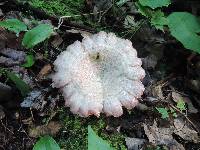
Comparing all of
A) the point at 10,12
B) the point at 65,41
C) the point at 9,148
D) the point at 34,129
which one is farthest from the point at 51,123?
the point at 10,12

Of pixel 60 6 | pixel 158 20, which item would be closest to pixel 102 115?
pixel 158 20

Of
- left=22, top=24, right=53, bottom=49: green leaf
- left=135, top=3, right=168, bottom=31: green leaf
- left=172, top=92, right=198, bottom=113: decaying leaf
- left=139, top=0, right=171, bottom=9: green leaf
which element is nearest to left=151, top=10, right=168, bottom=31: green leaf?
left=135, top=3, right=168, bottom=31: green leaf

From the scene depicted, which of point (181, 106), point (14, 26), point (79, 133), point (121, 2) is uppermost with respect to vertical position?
point (121, 2)

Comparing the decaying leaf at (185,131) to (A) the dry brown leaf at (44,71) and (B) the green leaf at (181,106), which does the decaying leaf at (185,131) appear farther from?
(A) the dry brown leaf at (44,71)

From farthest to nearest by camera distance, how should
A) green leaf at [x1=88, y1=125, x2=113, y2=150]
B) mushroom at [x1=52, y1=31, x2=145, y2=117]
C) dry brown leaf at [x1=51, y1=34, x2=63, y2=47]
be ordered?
dry brown leaf at [x1=51, y1=34, x2=63, y2=47] < mushroom at [x1=52, y1=31, x2=145, y2=117] < green leaf at [x1=88, y1=125, x2=113, y2=150]

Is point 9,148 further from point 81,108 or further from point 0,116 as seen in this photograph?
point 81,108

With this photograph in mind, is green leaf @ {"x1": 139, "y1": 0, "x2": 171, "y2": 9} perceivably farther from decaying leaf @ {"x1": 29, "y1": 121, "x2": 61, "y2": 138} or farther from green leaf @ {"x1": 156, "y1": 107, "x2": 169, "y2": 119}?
decaying leaf @ {"x1": 29, "y1": 121, "x2": 61, "y2": 138}

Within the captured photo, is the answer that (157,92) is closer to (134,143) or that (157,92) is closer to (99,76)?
(134,143)
